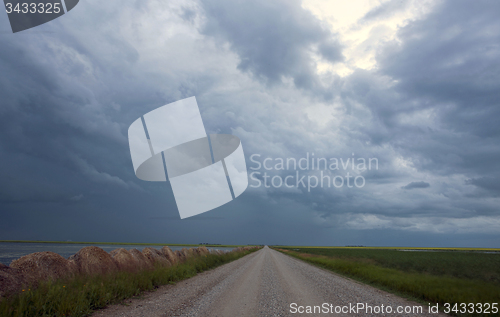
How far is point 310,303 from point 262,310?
2001mm

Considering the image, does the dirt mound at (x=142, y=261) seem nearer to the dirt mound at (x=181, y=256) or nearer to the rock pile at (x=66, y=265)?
the rock pile at (x=66, y=265)

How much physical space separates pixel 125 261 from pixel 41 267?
4.90 m

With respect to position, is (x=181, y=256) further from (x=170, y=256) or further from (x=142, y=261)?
(x=142, y=261)

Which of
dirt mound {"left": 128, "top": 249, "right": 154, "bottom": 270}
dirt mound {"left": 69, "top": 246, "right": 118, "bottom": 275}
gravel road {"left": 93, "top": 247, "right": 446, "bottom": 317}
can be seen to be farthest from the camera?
dirt mound {"left": 128, "top": 249, "right": 154, "bottom": 270}

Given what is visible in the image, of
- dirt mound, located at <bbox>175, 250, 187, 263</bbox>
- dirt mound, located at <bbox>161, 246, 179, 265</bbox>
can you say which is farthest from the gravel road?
dirt mound, located at <bbox>175, 250, 187, 263</bbox>

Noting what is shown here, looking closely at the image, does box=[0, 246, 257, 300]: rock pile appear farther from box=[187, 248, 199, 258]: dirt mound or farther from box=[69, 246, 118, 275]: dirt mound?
box=[187, 248, 199, 258]: dirt mound

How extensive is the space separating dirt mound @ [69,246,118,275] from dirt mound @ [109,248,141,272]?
0.46 meters

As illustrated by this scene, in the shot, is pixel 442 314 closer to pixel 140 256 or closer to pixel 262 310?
pixel 262 310

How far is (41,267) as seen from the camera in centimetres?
967

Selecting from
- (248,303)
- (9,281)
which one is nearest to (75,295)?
(9,281)

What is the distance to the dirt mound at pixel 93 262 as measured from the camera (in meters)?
11.8

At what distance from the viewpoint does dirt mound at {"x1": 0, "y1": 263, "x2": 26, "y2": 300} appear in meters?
7.32

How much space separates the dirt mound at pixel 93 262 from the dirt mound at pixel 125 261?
46 cm

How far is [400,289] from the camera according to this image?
13.2 meters
